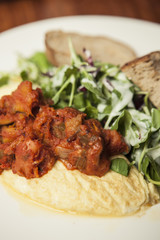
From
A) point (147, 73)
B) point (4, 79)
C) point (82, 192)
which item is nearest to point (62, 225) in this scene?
point (82, 192)

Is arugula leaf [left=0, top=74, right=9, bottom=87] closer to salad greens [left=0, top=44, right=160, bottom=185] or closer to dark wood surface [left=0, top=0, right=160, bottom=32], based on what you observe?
salad greens [left=0, top=44, right=160, bottom=185]

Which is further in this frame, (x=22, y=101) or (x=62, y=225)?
(x=22, y=101)

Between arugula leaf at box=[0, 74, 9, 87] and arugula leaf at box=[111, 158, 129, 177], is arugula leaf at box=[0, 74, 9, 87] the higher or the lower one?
the higher one

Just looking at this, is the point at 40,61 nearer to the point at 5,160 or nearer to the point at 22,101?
the point at 22,101

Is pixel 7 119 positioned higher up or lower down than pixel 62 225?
higher up

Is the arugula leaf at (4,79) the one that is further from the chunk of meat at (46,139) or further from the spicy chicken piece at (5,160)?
the spicy chicken piece at (5,160)

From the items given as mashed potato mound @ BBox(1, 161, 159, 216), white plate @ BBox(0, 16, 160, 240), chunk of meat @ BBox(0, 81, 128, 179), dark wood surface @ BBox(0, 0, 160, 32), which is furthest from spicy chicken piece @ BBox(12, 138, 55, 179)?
dark wood surface @ BBox(0, 0, 160, 32)

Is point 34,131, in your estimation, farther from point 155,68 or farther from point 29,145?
point 155,68
